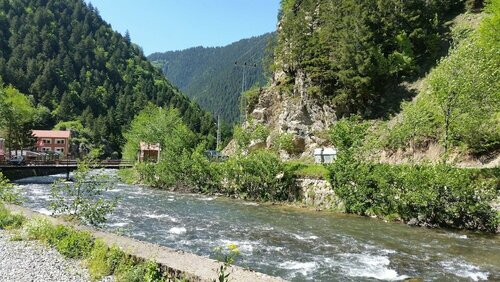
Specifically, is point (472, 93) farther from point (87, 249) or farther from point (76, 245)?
point (76, 245)

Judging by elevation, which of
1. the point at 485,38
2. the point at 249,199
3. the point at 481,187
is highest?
the point at 485,38

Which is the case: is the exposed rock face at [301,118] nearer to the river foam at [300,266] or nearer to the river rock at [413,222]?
the river rock at [413,222]

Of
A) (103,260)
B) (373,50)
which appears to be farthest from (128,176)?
(103,260)

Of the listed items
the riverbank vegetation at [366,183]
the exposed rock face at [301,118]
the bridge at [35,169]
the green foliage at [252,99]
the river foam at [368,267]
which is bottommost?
the bridge at [35,169]

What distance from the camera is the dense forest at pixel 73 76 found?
132250 millimetres

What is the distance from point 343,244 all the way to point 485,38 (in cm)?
2593

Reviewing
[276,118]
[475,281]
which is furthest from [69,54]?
[475,281]

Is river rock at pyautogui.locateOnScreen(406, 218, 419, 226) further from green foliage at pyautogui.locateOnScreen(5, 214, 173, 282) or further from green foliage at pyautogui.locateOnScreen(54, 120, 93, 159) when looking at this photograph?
green foliage at pyautogui.locateOnScreen(54, 120, 93, 159)

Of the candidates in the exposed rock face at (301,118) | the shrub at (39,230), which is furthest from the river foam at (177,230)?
the exposed rock face at (301,118)

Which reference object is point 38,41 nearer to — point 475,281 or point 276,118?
point 276,118

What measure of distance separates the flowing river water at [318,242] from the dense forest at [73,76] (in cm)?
8673

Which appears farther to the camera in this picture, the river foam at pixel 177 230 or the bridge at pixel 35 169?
the bridge at pixel 35 169

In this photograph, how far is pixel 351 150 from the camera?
96.3ft

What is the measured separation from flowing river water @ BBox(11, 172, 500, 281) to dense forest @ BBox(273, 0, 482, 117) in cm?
2542
